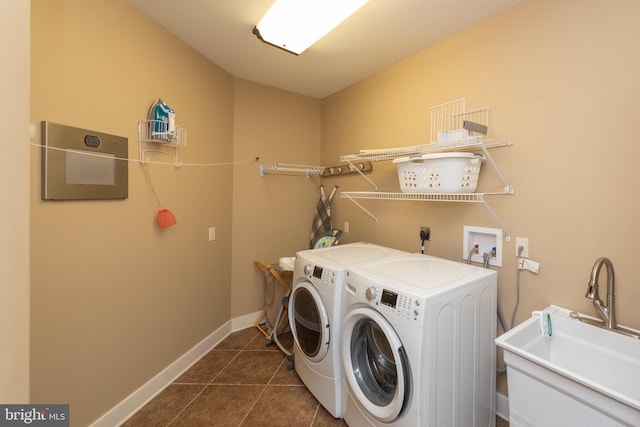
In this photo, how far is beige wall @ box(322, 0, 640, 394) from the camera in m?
1.25

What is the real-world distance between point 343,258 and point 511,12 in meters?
1.77

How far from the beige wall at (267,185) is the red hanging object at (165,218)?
32.6 inches

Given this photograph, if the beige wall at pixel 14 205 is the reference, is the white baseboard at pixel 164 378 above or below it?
below

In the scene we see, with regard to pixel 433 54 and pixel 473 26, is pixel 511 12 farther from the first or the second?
pixel 433 54

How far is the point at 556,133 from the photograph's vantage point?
1.44 m

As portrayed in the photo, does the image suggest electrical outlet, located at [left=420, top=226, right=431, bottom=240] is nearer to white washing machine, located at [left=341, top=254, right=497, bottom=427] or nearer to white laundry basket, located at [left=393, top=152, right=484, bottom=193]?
white washing machine, located at [left=341, top=254, right=497, bottom=427]

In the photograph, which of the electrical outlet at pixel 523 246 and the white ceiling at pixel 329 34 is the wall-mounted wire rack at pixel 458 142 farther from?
the white ceiling at pixel 329 34

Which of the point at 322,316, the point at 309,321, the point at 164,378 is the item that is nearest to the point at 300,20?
the point at 322,316

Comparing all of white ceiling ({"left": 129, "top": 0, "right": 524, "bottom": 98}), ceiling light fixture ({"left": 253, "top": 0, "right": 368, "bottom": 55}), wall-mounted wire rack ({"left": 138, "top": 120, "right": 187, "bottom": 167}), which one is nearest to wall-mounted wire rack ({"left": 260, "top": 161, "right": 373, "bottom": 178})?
white ceiling ({"left": 129, "top": 0, "right": 524, "bottom": 98})

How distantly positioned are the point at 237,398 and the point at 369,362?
0.97m

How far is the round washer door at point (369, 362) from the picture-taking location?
1.38 metres

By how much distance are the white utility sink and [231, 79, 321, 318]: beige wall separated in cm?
217

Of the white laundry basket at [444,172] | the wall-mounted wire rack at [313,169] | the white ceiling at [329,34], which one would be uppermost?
the white ceiling at [329,34]

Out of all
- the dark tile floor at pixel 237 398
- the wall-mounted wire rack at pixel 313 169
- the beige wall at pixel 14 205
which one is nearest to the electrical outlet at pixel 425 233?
the wall-mounted wire rack at pixel 313 169
